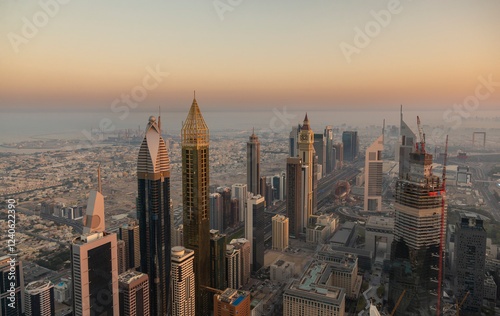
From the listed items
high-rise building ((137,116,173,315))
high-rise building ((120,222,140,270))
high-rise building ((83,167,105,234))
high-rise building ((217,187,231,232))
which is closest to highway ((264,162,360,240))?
high-rise building ((217,187,231,232))

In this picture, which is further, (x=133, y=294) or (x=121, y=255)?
(x=121, y=255)

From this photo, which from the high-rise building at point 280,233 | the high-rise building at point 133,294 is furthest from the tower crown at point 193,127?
the high-rise building at point 280,233

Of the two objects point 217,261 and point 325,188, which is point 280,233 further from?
point 325,188

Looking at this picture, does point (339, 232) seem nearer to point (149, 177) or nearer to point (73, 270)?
point (149, 177)

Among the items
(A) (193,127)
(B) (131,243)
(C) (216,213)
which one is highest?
(A) (193,127)

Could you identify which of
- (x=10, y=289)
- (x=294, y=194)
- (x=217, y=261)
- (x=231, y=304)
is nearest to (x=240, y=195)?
(x=294, y=194)

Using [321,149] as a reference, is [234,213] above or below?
below

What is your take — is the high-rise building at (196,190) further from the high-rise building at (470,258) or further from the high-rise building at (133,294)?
the high-rise building at (470,258)

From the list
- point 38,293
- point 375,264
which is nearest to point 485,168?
point 375,264
